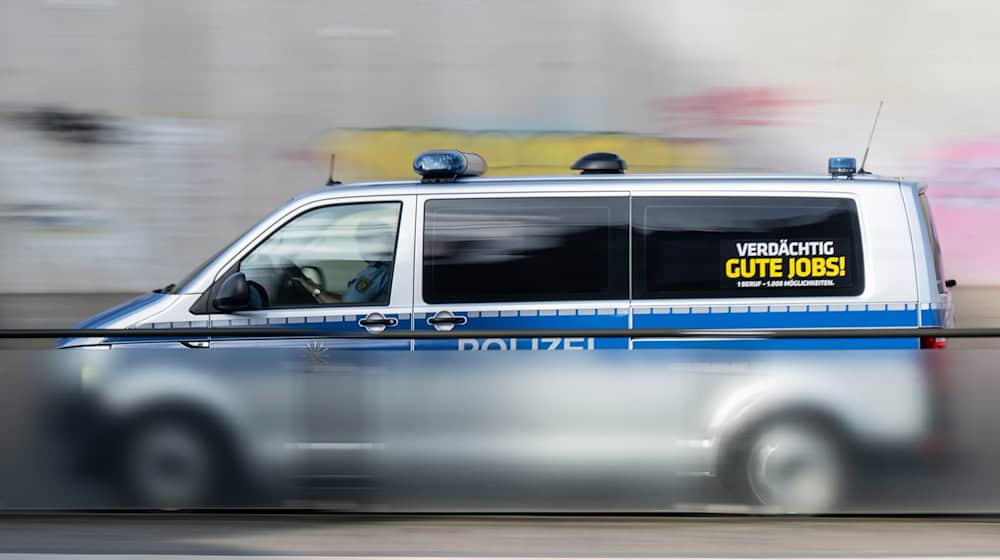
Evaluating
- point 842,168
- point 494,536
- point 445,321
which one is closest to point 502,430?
point 494,536

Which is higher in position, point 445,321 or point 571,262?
point 571,262

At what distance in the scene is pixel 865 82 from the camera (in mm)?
12531

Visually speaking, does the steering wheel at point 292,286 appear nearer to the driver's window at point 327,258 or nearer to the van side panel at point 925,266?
the driver's window at point 327,258

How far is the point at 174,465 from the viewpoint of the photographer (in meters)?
5.09

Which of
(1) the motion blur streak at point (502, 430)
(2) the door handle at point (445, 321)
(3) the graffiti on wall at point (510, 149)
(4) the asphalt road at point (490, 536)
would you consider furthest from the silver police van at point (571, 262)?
(3) the graffiti on wall at point (510, 149)

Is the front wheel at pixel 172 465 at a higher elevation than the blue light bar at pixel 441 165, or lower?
lower

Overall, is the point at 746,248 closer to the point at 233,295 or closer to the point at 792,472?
the point at 792,472

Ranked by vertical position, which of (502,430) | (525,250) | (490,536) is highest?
(525,250)

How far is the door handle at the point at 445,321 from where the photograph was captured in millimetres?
5768

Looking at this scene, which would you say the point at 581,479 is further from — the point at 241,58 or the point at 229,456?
the point at 241,58

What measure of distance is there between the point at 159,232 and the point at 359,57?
9.07 feet

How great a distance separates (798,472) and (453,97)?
26.8 ft

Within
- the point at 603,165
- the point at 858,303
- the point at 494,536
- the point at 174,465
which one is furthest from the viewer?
the point at 603,165

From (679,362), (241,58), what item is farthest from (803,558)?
(241,58)
